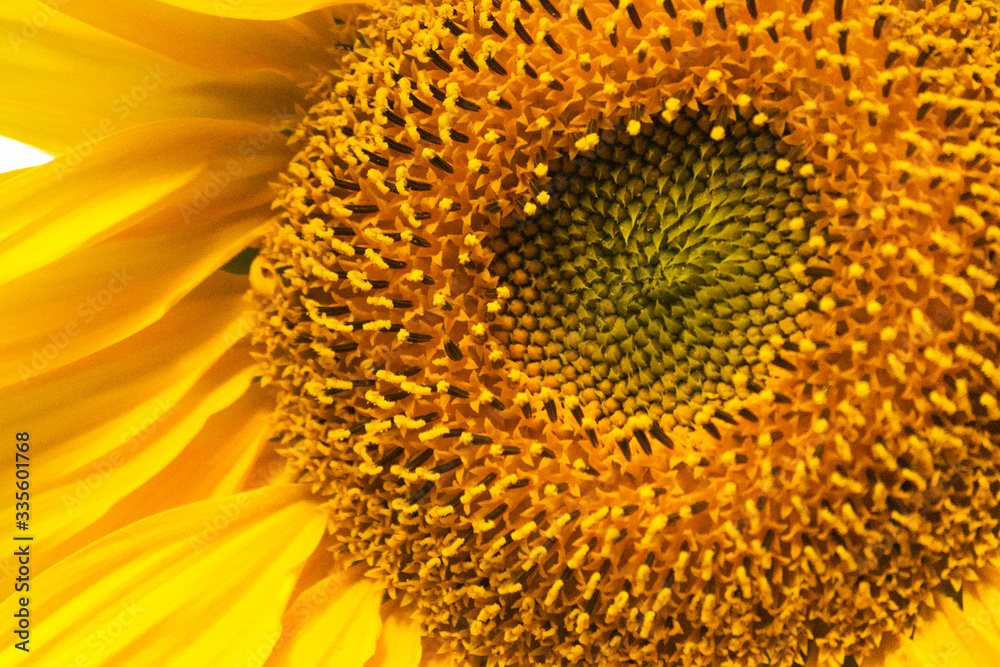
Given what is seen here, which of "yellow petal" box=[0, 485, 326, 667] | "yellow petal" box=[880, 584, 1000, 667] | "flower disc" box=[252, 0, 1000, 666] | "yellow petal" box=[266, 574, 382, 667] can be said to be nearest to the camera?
"flower disc" box=[252, 0, 1000, 666]

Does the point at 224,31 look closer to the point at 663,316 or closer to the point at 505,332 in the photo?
the point at 505,332

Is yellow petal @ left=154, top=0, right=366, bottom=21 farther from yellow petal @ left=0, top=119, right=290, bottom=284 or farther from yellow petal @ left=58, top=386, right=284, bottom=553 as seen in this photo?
yellow petal @ left=58, top=386, right=284, bottom=553

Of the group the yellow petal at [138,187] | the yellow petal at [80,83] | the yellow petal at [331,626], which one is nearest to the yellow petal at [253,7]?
the yellow petal at [80,83]

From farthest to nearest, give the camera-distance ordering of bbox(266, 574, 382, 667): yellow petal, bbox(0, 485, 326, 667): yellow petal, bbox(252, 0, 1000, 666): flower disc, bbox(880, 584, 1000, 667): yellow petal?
bbox(266, 574, 382, 667): yellow petal → bbox(0, 485, 326, 667): yellow petal → bbox(880, 584, 1000, 667): yellow petal → bbox(252, 0, 1000, 666): flower disc

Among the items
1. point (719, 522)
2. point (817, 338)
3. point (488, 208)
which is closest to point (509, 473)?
point (719, 522)

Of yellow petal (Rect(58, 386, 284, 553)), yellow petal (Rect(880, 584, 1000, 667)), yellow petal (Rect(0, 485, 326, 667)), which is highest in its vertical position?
yellow petal (Rect(58, 386, 284, 553))
